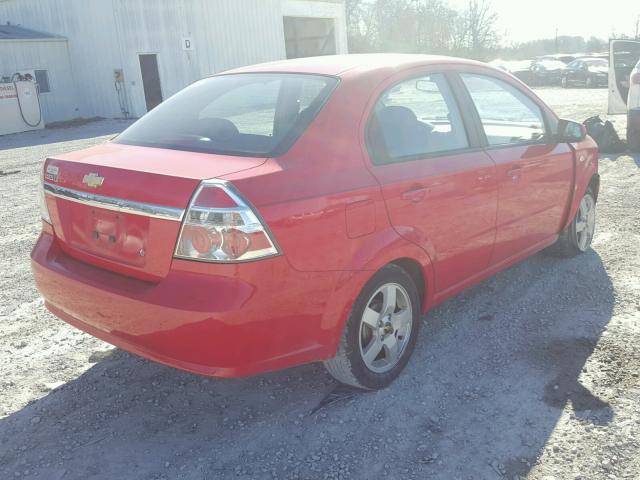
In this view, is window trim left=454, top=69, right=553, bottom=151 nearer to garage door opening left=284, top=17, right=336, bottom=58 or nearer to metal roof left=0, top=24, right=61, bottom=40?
metal roof left=0, top=24, right=61, bottom=40

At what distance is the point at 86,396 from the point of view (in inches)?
133

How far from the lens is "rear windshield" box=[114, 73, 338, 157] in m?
3.02

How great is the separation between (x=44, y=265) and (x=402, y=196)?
1.85m

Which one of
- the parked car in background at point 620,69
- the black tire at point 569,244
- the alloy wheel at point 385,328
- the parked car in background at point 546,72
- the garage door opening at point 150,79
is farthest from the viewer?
the parked car in background at point 546,72

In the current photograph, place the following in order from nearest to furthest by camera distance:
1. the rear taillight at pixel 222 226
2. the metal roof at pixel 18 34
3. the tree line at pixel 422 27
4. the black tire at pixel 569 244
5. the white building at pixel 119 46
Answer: the rear taillight at pixel 222 226, the black tire at pixel 569 244, the metal roof at pixel 18 34, the white building at pixel 119 46, the tree line at pixel 422 27

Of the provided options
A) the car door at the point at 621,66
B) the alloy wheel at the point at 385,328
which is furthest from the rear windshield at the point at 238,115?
the car door at the point at 621,66

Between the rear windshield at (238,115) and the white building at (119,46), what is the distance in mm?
22184

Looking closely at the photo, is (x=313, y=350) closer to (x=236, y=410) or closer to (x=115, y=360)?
(x=236, y=410)

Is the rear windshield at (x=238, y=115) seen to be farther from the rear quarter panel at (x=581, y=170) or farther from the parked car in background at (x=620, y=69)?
the parked car in background at (x=620, y=69)

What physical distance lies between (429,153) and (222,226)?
1434 mm

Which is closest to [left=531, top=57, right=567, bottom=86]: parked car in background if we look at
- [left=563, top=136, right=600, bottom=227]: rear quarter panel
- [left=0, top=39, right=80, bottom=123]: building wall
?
[left=0, top=39, right=80, bottom=123]: building wall

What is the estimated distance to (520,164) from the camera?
4066 millimetres

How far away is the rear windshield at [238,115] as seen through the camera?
3.02 m

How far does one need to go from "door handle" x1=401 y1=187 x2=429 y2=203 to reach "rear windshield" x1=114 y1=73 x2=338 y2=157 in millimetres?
619
